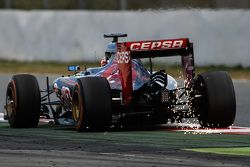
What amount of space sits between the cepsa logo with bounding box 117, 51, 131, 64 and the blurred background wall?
956 centimetres

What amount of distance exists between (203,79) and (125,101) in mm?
967

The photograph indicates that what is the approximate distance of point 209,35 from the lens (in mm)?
24438

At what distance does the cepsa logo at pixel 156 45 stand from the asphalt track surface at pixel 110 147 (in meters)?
1.00

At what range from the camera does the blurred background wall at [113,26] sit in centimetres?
2419

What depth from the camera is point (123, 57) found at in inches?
533

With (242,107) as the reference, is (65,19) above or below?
above

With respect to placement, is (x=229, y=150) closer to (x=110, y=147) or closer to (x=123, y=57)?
(x=110, y=147)

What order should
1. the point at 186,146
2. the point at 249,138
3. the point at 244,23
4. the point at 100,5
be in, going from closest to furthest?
the point at 186,146
the point at 249,138
the point at 244,23
the point at 100,5

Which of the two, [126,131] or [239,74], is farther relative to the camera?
[239,74]

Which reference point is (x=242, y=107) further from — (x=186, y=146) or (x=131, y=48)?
(x=186, y=146)

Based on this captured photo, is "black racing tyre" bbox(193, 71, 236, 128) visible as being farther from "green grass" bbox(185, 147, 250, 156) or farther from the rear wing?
"green grass" bbox(185, 147, 250, 156)

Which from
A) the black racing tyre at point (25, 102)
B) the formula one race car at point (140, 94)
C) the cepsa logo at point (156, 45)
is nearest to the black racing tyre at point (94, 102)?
the formula one race car at point (140, 94)

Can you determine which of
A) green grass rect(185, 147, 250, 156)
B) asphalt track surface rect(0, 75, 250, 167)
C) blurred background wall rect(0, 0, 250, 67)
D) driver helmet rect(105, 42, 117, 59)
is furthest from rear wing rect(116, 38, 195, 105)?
blurred background wall rect(0, 0, 250, 67)

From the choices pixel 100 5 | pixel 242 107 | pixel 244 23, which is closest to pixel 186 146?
pixel 242 107
